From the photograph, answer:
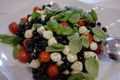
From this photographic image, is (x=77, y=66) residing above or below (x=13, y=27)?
below

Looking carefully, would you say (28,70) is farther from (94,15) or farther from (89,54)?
(94,15)

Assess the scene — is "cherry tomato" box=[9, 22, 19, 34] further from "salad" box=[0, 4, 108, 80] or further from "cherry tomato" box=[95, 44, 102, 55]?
"cherry tomato" box=[95, 44, 102, 55]

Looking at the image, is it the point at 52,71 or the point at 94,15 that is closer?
the point at 52,71

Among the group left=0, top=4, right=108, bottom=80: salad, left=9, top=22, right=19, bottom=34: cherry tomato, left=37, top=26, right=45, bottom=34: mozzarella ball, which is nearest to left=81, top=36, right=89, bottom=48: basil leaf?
left=0, top=4, right=108, bottom=80: salad

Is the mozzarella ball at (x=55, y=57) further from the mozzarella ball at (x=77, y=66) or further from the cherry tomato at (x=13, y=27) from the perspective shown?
the cherry tomato at (x=13, y=27)

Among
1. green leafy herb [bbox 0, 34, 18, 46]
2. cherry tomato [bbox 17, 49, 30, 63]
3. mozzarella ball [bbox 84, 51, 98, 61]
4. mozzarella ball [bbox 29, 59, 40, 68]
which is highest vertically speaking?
green leafy herb [bbox 0, 34, 18, 46]

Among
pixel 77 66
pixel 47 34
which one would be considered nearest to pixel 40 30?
pixel 47 34
